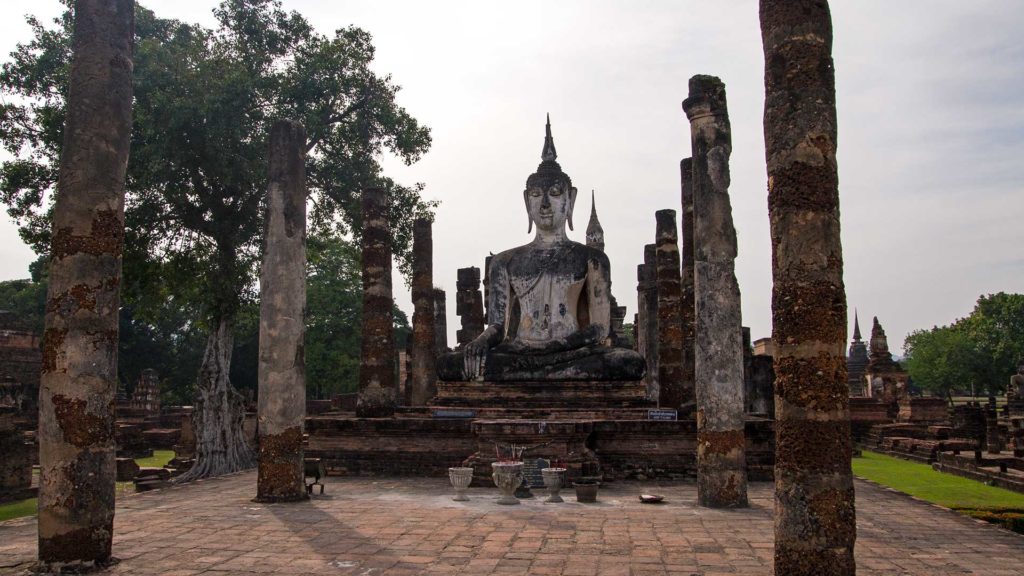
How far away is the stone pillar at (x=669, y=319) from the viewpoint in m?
16.0

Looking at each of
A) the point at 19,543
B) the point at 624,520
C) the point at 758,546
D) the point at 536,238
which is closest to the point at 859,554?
the point at 758,546

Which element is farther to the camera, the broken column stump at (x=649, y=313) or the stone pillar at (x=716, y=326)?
the broken column stump at (x=649, y=313)

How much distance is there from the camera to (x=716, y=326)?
366 inches

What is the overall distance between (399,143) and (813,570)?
1461cm

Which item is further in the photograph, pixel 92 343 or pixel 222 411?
pixel 222 411

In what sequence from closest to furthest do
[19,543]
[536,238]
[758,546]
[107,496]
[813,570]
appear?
[813,570] < [107,496] < [758,546] < [19,543] < [536,238]

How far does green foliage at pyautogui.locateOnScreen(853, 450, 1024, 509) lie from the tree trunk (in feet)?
36.8

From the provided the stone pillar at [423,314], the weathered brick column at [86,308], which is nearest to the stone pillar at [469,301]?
the stone pillar at [423,314]

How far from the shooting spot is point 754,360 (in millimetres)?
21312

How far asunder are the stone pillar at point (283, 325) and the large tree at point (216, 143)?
5.48 meters

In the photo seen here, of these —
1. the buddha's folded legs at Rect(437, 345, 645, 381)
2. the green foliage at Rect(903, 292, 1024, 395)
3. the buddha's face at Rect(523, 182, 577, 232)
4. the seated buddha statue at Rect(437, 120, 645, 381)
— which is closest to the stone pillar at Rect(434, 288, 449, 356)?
the seated buddha statue at Rect(437, 120, 645, 381)

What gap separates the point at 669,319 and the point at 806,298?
11361 mm

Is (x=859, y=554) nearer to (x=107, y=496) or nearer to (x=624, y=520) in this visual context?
(x=624, y=520)

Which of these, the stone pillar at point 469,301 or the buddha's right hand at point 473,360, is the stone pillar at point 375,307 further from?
the stone pillar at point 469,301
